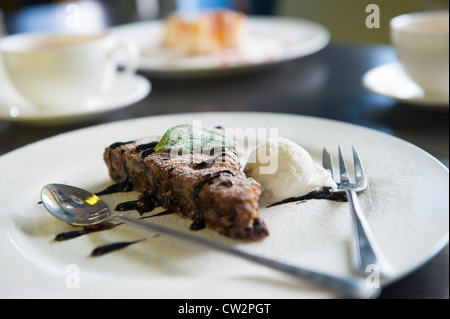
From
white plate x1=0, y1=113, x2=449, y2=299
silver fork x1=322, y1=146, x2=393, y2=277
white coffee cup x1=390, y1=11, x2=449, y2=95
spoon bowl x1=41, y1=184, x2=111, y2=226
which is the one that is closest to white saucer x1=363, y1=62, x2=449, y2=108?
white coffee cup x1=390, y1=11, x2=449, y2=95

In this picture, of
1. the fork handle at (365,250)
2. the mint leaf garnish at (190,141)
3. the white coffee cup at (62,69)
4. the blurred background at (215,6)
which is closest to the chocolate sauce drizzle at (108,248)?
the mint leaf garnish at (190,141)

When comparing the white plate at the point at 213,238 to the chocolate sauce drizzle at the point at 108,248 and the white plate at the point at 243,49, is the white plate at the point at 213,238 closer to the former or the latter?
the chocolate sauce drizzle at the point at 108,248

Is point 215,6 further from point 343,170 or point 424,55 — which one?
point 343,170

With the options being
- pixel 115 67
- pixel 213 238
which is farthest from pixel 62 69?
pixel 213 238

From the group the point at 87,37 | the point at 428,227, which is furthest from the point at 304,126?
the point at 87,37

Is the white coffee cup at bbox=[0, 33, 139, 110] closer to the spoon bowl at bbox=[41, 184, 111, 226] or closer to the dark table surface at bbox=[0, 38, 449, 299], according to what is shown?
the dark table surface at bbox=[0, 38, 449, 299]

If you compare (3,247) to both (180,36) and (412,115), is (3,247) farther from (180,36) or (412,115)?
(180,36)
